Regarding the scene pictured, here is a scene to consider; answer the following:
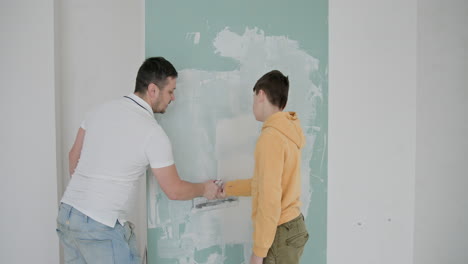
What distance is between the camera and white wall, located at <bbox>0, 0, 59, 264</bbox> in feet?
6.38

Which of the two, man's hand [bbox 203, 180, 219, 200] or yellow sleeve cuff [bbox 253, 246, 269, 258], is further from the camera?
man's hand [bbox 203, 180, 219, 200]

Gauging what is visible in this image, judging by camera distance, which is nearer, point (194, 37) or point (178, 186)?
point (178, 186)

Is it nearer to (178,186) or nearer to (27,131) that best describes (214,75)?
(178,186)

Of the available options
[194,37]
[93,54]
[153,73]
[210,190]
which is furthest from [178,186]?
[93,54]

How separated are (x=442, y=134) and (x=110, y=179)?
6.55 ft

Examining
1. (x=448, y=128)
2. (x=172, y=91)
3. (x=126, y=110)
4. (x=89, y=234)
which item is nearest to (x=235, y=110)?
(x=172, y=91)

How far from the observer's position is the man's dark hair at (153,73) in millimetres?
1598

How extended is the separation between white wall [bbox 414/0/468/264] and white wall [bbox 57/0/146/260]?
178cm

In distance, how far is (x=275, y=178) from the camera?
4.72 ft

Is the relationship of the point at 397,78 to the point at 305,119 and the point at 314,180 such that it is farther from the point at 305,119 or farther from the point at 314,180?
the point at 314,180

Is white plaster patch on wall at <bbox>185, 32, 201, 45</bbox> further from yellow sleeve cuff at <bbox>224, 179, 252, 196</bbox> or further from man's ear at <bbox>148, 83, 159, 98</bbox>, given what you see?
yellow sleeve cuff at <bbox>224, 179, 252, 196</bbox>

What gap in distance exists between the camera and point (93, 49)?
2.20 m

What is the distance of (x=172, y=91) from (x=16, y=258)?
1.33 m

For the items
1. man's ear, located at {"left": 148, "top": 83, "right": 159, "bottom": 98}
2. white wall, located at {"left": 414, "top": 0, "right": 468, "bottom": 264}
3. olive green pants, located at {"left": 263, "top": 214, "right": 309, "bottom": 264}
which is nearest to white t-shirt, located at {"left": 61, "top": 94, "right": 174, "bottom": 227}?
man's ear, located at {"left": 148, "top": 83, "right": 159, "bottom": 98}
